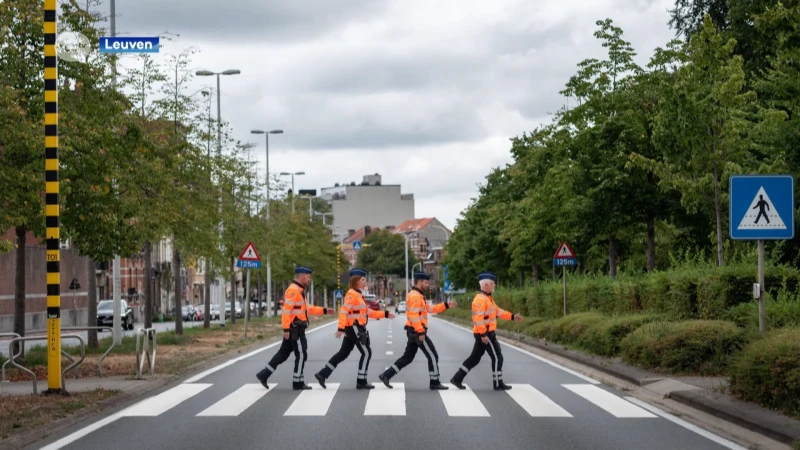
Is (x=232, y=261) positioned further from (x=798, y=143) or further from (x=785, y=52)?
(x=785, y=52)

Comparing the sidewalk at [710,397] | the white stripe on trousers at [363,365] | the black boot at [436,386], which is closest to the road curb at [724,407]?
the sidewalk at [710,397]

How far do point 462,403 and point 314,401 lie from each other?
1.98m

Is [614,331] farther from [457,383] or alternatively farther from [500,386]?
[457,383]

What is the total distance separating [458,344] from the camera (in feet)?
116

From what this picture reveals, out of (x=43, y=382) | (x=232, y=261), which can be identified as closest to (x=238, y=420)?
(x=43, y=382)

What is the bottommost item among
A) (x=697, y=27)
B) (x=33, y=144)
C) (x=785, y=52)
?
(x=33, y=144)

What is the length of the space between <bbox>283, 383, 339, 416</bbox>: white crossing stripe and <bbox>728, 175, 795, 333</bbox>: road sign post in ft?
18.6

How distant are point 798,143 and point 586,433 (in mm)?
14449

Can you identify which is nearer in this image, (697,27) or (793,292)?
(793,292)

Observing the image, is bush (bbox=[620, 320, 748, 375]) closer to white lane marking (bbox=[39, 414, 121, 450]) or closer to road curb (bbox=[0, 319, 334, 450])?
road curb (bbox=[0, 319, 334, 450])

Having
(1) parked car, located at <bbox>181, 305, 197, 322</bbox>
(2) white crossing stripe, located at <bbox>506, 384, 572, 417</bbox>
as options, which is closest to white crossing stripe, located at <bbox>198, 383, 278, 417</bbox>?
(2) white crossing stripe, located at <bbox>506, 384, 572, 417</bbox>

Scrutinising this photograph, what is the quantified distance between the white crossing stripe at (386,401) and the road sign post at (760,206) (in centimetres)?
480

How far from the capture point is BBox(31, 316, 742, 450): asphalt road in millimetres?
11523

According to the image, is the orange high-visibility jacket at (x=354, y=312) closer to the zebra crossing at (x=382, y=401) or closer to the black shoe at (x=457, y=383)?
the zebra crossing at (x=382, y=401)
